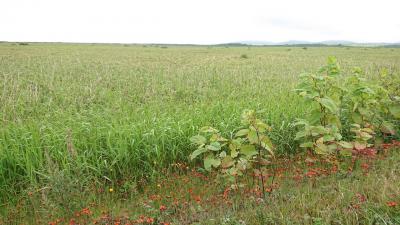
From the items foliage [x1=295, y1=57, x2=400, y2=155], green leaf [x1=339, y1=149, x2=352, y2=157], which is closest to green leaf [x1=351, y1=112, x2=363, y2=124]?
foliage [x1=295, y1=57, x2=400, y2=155]

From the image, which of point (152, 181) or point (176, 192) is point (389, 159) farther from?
point (152, 181)

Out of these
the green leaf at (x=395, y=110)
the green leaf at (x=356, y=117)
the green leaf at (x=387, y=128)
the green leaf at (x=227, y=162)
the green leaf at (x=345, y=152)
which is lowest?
the green leaf at (x=345, y=152)

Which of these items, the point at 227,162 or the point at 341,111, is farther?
the point at 341,111

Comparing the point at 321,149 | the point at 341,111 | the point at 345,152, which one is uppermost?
the point at 341,111

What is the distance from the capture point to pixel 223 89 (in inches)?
402

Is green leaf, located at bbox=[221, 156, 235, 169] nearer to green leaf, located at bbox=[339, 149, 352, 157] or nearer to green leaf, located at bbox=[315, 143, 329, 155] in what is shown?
green leaf, located at bbox=[315, 143, 329, 155]

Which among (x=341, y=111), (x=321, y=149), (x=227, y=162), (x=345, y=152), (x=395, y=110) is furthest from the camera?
(x=341, y=111)

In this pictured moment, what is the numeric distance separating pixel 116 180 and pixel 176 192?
2.95ft

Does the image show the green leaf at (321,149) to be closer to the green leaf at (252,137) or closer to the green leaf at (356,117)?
the green leaf at (252,137)

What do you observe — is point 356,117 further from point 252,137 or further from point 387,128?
point 252,137

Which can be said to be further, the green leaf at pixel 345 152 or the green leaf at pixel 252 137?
the green leaf at pixel 345 152

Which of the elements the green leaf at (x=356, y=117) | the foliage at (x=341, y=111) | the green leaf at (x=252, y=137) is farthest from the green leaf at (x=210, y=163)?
the green leaf at (x=356, y=117)

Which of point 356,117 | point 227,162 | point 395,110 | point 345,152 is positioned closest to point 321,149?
point 345,152

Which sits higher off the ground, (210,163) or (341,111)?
(341,111)
